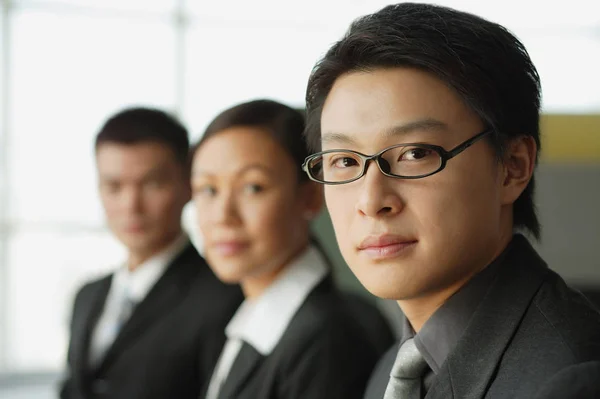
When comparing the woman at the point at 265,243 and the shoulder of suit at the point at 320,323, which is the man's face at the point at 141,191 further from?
the shoulder of suit at the point at 320,323

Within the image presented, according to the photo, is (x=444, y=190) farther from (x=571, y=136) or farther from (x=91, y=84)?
(x=91, y=84)

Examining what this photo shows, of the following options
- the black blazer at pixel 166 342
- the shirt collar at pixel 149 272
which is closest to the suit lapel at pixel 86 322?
the black blazer at pixel 166 342

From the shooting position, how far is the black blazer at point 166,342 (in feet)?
7.86

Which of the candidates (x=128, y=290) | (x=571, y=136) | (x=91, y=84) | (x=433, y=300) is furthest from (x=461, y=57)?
(x=91, y=84)

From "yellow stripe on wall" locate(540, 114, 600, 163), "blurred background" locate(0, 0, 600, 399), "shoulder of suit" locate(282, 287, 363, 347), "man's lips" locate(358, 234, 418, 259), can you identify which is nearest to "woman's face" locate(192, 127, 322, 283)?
"shoulder of suit" locate(282, 287, 363, 347)

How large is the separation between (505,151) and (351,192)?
0.27 metres

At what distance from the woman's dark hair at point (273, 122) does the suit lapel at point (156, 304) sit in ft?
2.39

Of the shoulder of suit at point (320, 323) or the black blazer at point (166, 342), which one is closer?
the shoulder of suit at point (320, 323)

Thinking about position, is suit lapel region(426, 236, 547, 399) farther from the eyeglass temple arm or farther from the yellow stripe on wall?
the yellow stripe on wall

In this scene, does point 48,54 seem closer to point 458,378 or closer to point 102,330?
point 102,330

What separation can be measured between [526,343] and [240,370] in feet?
3.17

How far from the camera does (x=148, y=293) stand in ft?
8.70

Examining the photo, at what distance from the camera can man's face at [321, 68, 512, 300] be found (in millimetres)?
1243

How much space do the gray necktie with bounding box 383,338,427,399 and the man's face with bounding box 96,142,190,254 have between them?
1469mm
